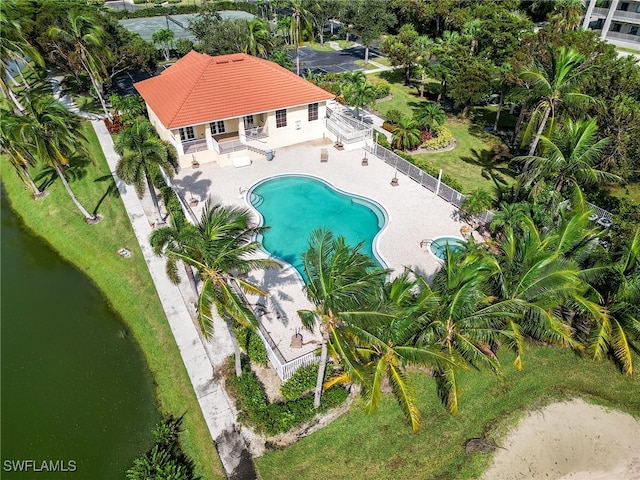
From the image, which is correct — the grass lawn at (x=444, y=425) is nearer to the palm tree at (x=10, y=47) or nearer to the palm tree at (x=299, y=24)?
the palm tree at (x=10, y=47)

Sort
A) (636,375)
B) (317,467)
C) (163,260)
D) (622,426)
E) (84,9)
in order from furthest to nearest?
1. (84,9)
2. (163,260)
3. (636,375)
4. (622,426)
5. (317,467)

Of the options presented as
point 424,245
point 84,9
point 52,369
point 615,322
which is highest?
point 84,9

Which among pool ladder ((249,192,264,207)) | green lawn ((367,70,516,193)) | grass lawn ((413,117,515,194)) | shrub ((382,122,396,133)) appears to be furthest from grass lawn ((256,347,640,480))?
shrub ((382,122,396,133))

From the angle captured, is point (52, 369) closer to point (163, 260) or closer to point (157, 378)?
point (157, 378)

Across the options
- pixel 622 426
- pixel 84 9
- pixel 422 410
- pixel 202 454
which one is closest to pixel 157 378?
pixel 202 454

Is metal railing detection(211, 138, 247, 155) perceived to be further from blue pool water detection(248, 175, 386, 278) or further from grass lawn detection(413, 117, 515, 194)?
grass lawn detection(413, 117, 515, 194)

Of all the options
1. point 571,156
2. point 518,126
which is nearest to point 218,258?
point 571,156
